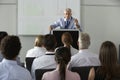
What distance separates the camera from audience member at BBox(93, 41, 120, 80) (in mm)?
2693

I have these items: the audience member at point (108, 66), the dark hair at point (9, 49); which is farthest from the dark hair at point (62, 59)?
the dark hair at point (9, 49)

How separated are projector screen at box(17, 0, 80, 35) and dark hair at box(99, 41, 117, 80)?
4530 millimetres

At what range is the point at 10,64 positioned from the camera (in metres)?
2.46

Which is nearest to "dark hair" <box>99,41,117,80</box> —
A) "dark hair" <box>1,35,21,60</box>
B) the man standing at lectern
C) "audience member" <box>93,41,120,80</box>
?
"audience member" <box>93,41,120,80</box>

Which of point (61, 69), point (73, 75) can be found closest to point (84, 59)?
point (73, 75)

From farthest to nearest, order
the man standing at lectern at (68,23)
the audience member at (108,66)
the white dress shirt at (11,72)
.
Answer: the man standing at lectern at (68,23)
the audience member at (108,66)
the white dress shirt at (11,72)

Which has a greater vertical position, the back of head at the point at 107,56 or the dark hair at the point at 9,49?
the dark hair at the point at 9,49

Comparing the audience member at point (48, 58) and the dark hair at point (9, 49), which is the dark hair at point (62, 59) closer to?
the dark hair at point (9, 49)

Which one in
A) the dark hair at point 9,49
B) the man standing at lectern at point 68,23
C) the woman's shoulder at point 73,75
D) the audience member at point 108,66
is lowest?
the woman's shoulder at point 73,75

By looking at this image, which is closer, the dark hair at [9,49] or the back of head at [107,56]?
the dark hair at [9,49]

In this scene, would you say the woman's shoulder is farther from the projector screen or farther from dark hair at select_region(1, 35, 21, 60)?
the projector screen

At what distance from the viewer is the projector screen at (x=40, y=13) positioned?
734 cm

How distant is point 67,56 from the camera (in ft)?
9.10

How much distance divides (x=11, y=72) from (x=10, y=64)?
7 cm
